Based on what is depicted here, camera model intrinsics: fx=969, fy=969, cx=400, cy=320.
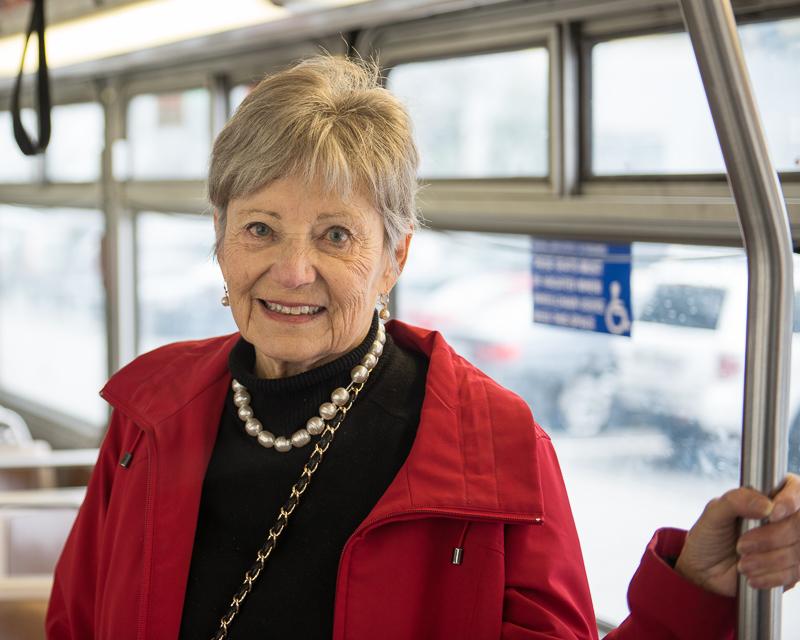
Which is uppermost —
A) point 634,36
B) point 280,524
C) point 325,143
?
point 634,36

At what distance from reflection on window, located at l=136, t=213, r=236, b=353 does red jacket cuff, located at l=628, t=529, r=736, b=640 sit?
11.1 ft

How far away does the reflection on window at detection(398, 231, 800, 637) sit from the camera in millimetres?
2285

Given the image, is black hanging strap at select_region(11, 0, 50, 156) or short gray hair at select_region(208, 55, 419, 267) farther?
black hanging strap at select_region(11, 0, 50, 156)

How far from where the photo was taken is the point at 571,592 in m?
1.37

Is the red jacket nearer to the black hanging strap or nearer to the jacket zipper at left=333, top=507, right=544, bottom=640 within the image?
the jacket zipper at left=333, top=507, right=544, bottom=640

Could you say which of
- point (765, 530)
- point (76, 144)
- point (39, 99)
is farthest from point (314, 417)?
point (76, 144)

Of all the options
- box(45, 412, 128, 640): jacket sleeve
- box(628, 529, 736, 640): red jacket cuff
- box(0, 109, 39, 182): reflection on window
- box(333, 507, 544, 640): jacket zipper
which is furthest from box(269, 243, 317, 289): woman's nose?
box(0, 109, 39, 182): reflection on window

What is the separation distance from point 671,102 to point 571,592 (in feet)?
4.70

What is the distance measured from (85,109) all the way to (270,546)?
13.4 ft

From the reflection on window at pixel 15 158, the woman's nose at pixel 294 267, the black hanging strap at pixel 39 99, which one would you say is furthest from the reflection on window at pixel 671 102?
the reflection on window at pixel 15 158

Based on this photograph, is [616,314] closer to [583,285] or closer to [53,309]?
[583,285]

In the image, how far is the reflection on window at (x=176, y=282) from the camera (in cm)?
455

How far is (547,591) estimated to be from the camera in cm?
133

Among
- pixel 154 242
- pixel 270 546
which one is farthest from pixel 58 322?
pixel 270 546
